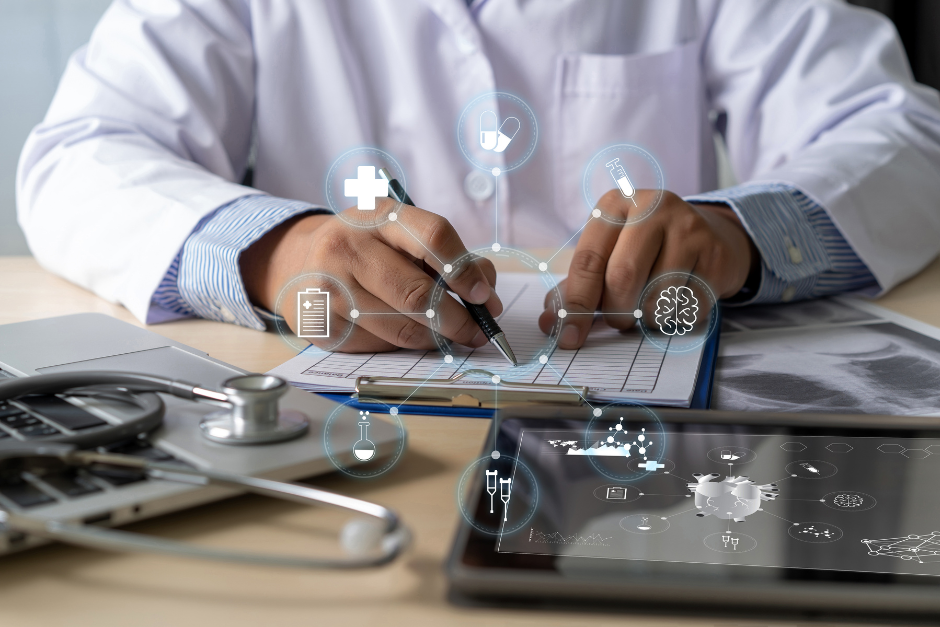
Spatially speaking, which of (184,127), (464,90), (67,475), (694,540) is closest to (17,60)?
(184,127)

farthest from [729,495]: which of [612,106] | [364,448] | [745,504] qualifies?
[612,106]

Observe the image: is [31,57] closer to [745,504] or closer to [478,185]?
[478,185]

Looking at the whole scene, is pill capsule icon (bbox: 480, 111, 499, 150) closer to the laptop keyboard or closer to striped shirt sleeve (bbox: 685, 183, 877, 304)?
striped shirt sleeve (bbox: 685, 183, 877, 304)

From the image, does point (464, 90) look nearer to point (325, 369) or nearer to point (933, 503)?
point (325, 369)

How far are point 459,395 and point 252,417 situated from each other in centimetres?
12

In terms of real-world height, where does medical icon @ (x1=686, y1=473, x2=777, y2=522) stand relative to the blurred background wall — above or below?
below

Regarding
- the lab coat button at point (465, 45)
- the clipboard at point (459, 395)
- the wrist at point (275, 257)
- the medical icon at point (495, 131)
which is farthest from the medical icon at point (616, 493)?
the lab coat button at point (465, 45)

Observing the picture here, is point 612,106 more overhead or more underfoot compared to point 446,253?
more overhead

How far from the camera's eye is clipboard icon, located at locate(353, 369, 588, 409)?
1.19 feet

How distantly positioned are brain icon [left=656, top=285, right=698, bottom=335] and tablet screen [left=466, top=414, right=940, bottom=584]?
0.20 metres

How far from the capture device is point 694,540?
22 centimetres

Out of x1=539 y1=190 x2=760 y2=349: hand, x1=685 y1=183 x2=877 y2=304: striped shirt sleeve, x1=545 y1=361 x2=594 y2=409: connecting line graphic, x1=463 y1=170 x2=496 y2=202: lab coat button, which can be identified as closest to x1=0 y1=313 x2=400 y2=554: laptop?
x1=545 y1=361 x2=594 y2=409: connecting line graphic

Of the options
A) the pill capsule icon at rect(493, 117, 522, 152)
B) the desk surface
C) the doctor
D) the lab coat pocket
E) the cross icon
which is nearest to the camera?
the desk surface

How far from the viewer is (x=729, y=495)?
255mm
